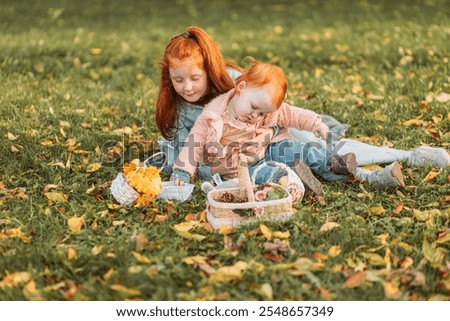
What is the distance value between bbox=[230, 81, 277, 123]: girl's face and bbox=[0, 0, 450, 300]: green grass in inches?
19.5

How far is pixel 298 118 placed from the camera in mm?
3941

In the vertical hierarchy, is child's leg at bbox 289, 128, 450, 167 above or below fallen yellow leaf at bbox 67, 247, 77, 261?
above

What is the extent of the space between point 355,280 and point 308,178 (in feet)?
3.12

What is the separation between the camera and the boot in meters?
3.69

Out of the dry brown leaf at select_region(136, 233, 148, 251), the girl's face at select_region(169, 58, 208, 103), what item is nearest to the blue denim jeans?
the girl's face at select_region(169, 58, 208, 103)

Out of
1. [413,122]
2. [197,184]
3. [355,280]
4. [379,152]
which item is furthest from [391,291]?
[413,122]

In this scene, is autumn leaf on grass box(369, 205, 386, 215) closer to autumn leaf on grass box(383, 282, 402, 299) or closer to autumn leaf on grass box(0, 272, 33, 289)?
autumn leaf on grass box(383, 282, 402, 299)

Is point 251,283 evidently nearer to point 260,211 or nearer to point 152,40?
point 260,211

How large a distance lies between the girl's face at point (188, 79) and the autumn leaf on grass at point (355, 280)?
5.00 feet

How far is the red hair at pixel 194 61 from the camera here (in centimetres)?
375

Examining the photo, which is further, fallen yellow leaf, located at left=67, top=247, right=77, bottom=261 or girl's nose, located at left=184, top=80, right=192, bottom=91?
girl's nose, located at left=184, top=80, right=192, bottom=91

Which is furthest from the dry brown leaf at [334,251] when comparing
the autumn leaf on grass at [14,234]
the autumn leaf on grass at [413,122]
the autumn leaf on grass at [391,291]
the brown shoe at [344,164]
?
the autumn leaf on grass at [413,122]

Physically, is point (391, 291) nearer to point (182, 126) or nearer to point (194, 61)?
point (194, 61)
